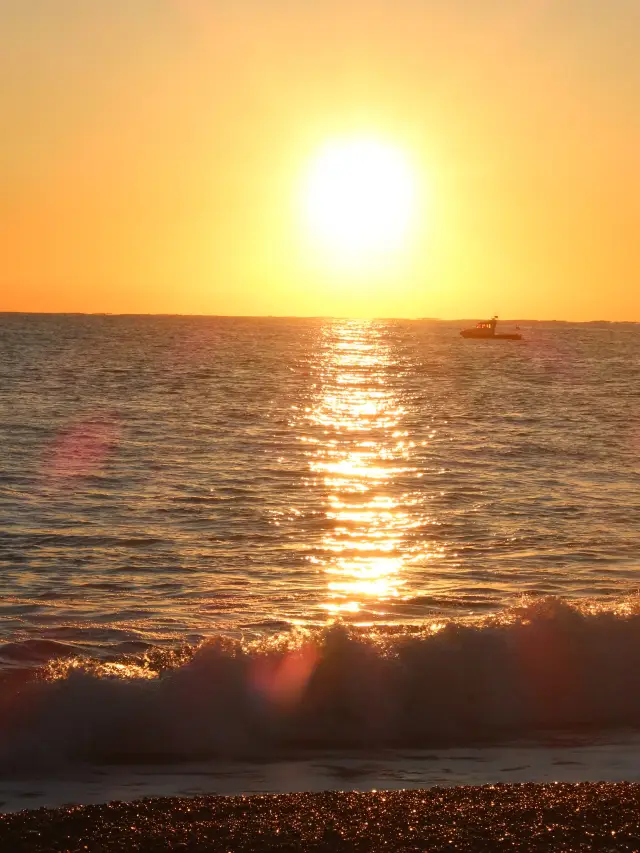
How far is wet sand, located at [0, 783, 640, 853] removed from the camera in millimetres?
7355

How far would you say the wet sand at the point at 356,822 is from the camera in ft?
24.1

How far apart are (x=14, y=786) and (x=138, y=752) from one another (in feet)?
3.98

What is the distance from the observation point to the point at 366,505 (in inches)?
997

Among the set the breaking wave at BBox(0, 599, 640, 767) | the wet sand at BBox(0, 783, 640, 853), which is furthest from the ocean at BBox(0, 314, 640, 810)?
the wet sand at BBox(0, 783, 640, 853)

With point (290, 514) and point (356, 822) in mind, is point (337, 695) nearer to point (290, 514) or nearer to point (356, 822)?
point (356, 822)

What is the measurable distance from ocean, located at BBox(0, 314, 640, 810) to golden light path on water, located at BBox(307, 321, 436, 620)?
100mm

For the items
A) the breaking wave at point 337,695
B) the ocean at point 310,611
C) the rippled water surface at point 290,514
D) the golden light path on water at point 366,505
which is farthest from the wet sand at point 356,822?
the golden light path on water at point 366,505

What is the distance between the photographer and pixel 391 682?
35.8 ft

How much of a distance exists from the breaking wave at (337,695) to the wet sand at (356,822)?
1659 mm

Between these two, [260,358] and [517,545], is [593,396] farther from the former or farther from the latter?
[260,358]

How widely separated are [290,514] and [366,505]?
2.37 m

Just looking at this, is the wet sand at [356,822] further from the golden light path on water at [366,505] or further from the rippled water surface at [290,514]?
the golden light path on water at [366,505]

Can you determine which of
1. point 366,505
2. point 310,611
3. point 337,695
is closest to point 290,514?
point 366,505

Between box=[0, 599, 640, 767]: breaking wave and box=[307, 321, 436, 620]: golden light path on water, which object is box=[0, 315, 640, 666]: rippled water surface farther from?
box=[0, 599, 640, 767]: breaking wave
